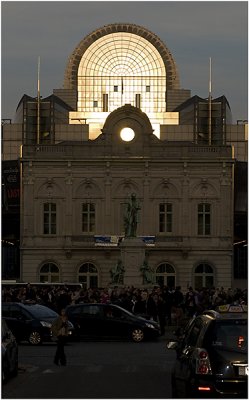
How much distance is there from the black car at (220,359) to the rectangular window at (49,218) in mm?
75067

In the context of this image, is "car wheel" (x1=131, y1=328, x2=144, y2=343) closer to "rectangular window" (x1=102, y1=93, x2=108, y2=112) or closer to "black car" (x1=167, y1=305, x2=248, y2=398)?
"black car" (x1=167, y1=305, x2=248, y2=398)

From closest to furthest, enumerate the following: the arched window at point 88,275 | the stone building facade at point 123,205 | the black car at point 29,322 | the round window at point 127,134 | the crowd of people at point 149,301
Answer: the black car at point 29,322 → the crowd of people at point 149,301 → the arched window at point 88,275 → the stone building facade at point 123,205 → the round window at point 127,134

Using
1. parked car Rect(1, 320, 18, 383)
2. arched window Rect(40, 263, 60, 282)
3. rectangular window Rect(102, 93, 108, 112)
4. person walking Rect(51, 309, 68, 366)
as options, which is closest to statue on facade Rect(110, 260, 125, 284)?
arched window Rect(40, 263, 60, 282)

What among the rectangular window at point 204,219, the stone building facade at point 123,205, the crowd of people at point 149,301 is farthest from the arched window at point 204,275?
the crowd of people at point 149,301

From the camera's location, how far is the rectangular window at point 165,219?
9375 centimetres

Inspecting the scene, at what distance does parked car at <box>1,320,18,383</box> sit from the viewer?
25.2 metres

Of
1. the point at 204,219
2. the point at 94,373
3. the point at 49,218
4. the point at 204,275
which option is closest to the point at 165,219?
the point at 204,219

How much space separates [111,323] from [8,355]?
18.2 metres

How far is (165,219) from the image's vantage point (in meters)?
93.8

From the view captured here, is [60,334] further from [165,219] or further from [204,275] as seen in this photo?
[165,219]

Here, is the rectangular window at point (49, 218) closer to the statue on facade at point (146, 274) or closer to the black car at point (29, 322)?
the statue on facade at point (146, 274)

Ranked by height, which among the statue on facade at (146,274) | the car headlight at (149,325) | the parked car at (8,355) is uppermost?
the statue on facade at (146,274)

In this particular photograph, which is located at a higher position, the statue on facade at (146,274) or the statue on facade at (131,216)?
the statue on facade at (131,216)

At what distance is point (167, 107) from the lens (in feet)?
428
